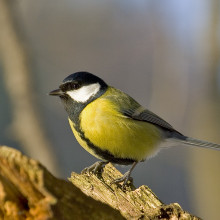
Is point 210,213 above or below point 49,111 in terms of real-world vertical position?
below

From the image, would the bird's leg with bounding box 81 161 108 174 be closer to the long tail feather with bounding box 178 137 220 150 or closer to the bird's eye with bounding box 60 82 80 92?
the bird's eye with bounding box 60 82 80 92

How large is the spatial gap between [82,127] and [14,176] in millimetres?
1574

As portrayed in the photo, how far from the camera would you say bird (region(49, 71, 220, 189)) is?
2.89 meters

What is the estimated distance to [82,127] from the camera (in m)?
2.90

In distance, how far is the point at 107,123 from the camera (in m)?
2.92

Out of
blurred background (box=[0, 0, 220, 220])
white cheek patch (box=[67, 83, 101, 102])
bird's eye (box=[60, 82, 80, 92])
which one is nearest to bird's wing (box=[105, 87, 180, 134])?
white cheek patch (box=[67, 83, 101, 102])

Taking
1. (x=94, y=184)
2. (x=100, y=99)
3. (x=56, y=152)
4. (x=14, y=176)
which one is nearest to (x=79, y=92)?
(x=100, y=99)

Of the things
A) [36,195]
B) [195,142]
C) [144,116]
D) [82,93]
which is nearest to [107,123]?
[82,93]

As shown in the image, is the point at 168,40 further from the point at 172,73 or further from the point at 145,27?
the point at 145,27

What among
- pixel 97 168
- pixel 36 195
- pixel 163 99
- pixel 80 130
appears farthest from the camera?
pixel 163 99

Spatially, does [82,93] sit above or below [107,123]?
above

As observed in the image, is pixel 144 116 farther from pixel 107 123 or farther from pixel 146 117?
pixel 107 123

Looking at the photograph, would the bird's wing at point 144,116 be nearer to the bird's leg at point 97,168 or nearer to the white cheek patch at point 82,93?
the white cheek patch at point 82,93

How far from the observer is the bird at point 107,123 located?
289cm
